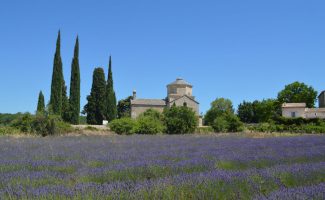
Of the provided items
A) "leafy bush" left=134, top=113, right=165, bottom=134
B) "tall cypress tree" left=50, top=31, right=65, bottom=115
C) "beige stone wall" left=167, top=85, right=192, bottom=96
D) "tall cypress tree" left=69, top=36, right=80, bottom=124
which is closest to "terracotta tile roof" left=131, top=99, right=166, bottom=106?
"beige stone wall" left=167, top=85, right=192, bottom=96

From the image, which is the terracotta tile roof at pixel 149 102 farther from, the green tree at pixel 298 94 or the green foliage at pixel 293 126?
A: the green foliage at pixel 293 126

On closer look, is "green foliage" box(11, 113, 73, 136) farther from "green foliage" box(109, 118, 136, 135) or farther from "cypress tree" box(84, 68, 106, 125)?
"cypress tree" box(84, 68, 106, 125)

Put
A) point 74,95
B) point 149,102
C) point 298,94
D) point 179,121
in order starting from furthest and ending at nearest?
point 298,94 < point 149,102 < point 74,95 < point 179,121

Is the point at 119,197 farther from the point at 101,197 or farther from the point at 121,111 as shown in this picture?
the point at 121,111

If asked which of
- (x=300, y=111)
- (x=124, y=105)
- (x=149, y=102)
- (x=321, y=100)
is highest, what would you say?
(x=321, y=100)

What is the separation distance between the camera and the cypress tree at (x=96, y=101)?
5341cm

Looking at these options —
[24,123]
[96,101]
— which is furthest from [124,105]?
[24,123]

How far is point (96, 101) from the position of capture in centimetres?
5369

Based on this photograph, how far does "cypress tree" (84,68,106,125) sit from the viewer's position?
53.4m

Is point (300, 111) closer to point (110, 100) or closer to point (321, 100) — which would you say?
point (321, 100)

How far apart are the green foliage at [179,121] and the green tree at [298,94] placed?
4478 centimetres

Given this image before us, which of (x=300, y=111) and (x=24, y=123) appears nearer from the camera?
(x=24, y=123)

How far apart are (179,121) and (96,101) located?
2668 centimetres

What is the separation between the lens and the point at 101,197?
11.6ft
